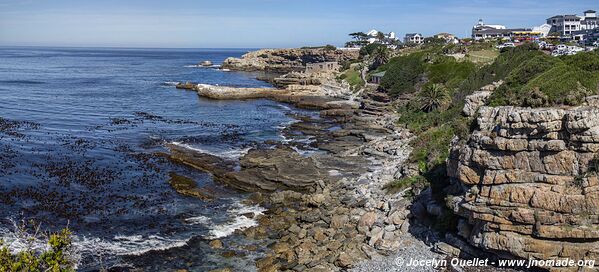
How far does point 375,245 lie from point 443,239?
3005mm

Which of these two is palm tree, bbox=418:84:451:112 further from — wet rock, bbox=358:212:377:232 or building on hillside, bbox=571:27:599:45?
building on hillside, bbox=571:27:599:45

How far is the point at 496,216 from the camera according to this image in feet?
60.1

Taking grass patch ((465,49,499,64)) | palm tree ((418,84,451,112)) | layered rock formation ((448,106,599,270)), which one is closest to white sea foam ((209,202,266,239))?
layered rock formation ((448,106,599,270))

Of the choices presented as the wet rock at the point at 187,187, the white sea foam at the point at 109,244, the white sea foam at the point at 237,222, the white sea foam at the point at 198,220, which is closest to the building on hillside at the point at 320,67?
the wet rock at the point at 187,187

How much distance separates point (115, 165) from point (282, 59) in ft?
411

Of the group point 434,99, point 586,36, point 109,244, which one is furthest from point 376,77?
point 109,244

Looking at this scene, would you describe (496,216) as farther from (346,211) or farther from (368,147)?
(368,147)

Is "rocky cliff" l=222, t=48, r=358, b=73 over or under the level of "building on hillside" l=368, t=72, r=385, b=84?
over

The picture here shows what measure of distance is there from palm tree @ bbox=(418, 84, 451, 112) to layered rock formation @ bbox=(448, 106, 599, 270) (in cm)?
3420

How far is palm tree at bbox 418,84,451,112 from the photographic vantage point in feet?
173

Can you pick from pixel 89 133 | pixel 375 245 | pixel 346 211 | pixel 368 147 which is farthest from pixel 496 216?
pixel 89 133

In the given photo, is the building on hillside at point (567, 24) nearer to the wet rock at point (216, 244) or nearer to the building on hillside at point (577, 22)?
the building on hillside at point (577, 22)

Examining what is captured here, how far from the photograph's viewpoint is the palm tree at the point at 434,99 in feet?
173

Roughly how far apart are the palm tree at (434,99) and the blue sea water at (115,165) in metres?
16.3
